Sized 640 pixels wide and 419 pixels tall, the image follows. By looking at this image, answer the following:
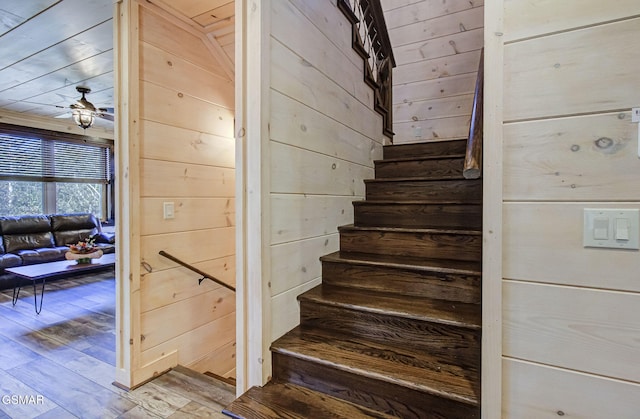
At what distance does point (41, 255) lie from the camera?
4.53 metres

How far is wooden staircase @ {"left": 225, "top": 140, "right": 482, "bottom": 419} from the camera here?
1221 mm

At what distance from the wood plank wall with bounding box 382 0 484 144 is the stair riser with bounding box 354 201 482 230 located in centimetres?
172

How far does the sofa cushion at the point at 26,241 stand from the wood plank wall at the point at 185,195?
413cm

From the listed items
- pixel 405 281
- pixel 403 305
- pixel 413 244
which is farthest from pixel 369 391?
pixel 413 244

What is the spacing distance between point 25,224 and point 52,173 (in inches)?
44.1

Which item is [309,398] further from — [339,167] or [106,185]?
[106,185]

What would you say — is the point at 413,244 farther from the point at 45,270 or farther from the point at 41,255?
the point at 41,255

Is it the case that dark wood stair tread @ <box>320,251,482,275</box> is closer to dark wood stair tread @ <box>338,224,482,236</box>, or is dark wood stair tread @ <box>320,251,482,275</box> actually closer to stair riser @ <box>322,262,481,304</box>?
stair riser @ <box>322,262,481,304</box>

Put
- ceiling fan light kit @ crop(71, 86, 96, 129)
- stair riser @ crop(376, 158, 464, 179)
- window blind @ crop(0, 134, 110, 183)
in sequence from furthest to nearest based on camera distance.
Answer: window blind @ crop(0, 134, 110, 183) < ceiling fan light kit @ crop(71, 86, 96, 129) < stair riser @ crop(376, 158, 464, 179)

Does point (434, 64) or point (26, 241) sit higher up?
point (434, 64)

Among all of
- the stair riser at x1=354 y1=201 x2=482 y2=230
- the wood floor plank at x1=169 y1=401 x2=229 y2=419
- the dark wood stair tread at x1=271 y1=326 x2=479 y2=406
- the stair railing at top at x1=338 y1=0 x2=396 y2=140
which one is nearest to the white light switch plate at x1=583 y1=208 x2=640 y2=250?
the dark wood stair tread at x1=271 y1=326 x2=479 y2=406

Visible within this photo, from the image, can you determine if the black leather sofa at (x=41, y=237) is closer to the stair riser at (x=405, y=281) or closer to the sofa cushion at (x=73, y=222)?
the sofa cushion at (x=73, y=222)

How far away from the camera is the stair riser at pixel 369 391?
3.73ft

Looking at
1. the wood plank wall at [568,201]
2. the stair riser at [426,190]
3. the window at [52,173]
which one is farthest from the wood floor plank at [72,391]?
the window at [52,173]
